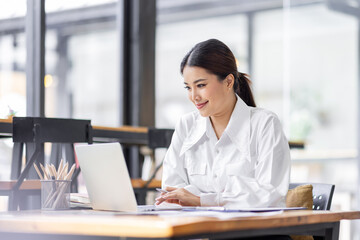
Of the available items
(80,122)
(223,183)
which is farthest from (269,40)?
(223,183)

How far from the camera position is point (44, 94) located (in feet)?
15.3

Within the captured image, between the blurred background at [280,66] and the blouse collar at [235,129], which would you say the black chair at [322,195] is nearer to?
the blouse collar at [235,129]

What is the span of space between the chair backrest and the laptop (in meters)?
0.66

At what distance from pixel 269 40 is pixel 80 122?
129 inches

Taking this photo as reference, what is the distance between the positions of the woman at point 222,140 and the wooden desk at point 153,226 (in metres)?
0.40

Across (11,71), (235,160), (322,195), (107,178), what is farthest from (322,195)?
(11,71)

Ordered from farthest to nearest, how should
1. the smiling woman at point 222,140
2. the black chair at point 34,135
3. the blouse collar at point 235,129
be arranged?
the black chair at point 34,135, the blouse collar at point 235,129, the smiling woman at point 222,140

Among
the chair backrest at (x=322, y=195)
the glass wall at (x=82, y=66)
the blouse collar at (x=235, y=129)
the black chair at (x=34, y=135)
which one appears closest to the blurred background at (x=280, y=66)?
the glass wall at (x=82, y=66)

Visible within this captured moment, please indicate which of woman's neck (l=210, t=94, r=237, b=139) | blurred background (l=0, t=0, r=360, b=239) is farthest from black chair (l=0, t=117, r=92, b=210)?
blurred background (l=0, t=0, r=360, b=239)

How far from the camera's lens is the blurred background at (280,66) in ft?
18.5

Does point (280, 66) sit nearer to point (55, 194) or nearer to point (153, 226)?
point (55, 194)

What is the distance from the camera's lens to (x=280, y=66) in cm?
645

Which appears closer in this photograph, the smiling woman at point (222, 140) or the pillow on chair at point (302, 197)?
the smiling woman at point (222, 140)

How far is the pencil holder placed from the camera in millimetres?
1919
